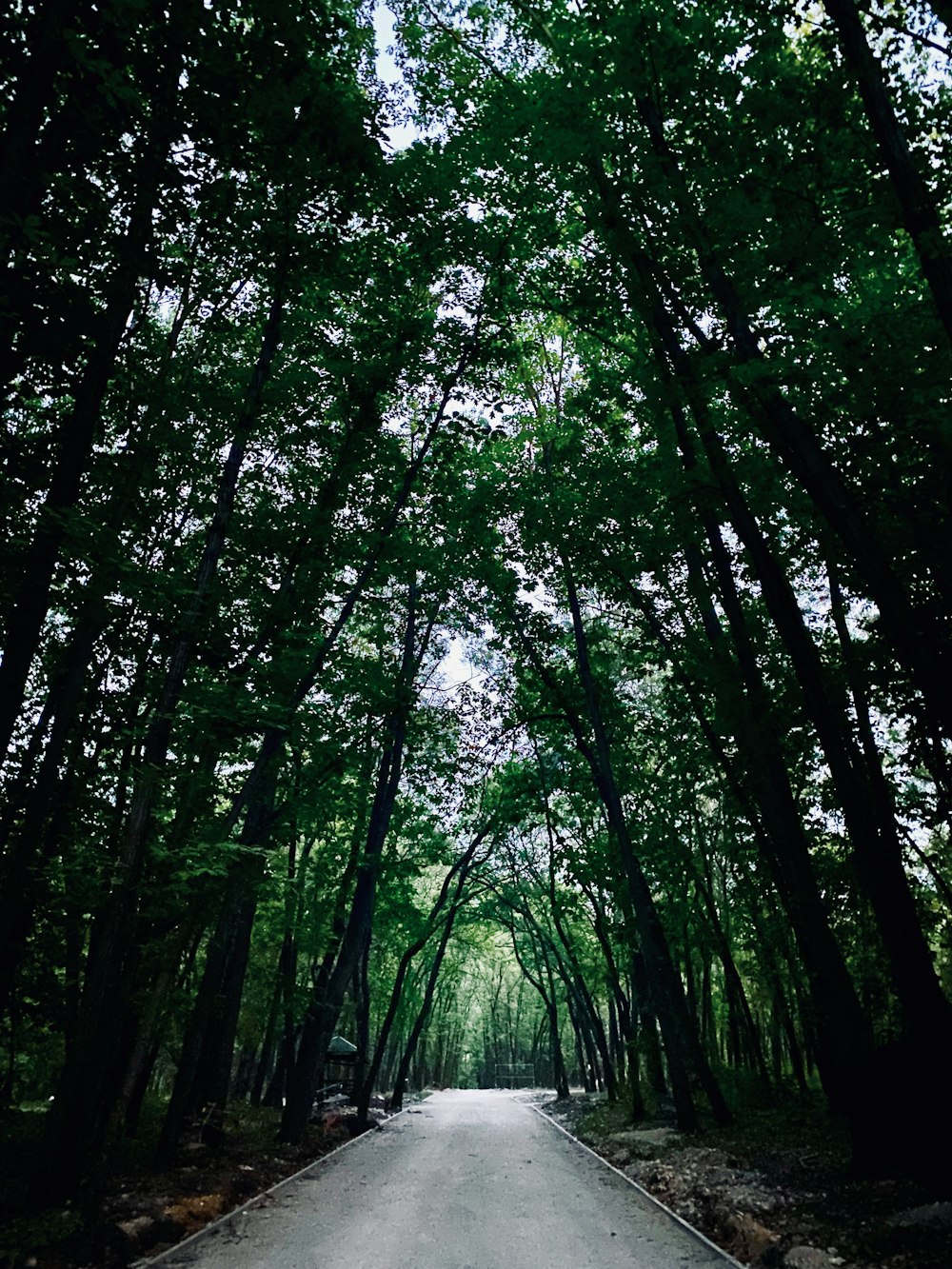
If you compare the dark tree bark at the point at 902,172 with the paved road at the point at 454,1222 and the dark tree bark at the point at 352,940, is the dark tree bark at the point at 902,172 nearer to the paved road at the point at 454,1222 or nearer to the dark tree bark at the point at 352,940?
the paved road at the point at 454,1222

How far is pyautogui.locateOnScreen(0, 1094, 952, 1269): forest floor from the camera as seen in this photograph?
17.5 feet

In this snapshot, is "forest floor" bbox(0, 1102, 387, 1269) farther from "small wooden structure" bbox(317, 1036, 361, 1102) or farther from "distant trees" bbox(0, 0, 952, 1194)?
"small wooden structure" bbox(317, 1036, 361, 1102)

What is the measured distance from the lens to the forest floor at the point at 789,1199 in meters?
5.18

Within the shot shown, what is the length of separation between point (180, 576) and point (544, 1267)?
650cm

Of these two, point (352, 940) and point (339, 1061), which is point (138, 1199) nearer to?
point (352, 940)

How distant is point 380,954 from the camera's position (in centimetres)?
3388

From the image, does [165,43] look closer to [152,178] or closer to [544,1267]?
[152,178]

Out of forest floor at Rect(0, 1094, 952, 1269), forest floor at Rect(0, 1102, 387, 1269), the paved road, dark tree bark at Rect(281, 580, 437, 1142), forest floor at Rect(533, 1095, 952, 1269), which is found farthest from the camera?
dark tree bark at Rect(281, 580, 437, 1142)

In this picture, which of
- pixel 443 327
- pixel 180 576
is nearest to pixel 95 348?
pixel 180 576

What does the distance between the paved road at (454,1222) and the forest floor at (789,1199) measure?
404mm

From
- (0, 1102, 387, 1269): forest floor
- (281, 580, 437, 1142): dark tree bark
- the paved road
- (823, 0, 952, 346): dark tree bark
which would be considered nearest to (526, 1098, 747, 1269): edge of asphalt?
the paved road

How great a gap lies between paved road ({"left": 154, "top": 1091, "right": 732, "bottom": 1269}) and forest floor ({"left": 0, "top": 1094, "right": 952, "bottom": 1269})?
0.36 metres

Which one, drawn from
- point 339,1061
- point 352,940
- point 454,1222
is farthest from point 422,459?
point 339,1061

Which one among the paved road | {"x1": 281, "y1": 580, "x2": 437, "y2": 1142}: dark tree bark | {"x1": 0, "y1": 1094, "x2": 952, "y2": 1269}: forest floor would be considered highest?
{"x1": 281, "y1": 580, "x2": 437, "y2": 1142}: dark tree bark
